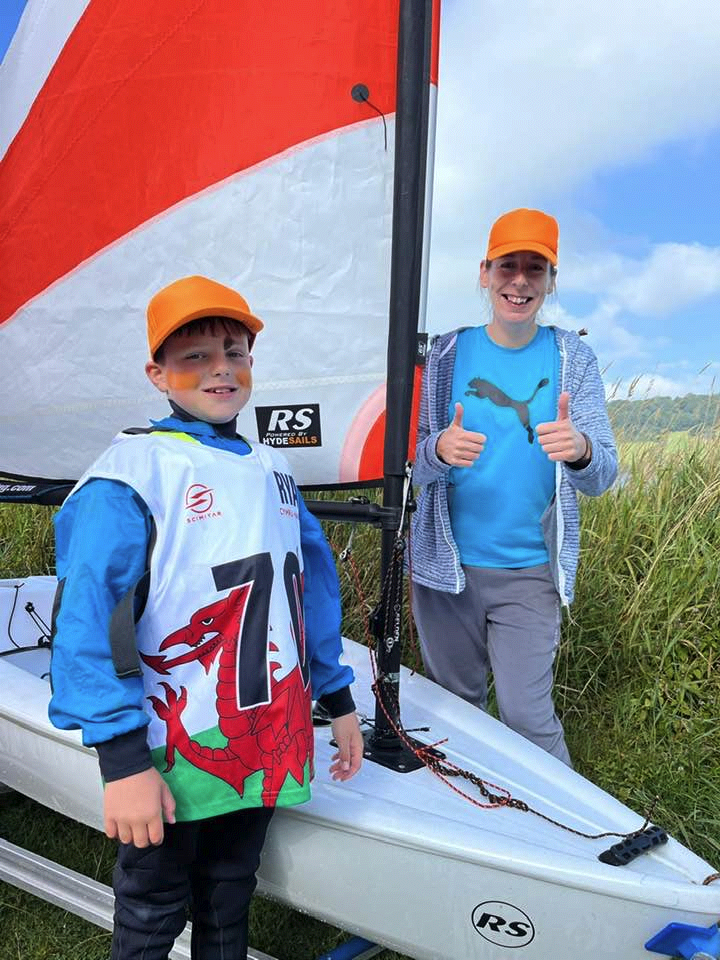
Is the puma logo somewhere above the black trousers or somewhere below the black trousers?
above

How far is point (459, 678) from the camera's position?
88.4 inches

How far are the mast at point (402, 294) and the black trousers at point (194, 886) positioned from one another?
48 centimetres

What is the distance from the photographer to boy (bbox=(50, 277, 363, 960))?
124 cm

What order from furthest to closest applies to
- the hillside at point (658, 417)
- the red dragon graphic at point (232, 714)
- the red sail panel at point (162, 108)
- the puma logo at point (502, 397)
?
1. the hillside at point (658, 417)
2. the puma logo at point (502, 397)
3. the red sail panel at point (162, 108)
4. the red dragon graphic at point (232, 714)

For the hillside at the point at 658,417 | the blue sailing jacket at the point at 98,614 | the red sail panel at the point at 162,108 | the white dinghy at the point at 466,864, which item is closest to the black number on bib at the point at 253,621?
the blue sailing jacket at the point at 98,614

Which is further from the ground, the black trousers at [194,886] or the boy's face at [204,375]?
the boy's face at [204,375]

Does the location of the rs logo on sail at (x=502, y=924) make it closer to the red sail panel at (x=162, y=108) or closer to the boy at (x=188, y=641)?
the boy at (x=188, y=641)

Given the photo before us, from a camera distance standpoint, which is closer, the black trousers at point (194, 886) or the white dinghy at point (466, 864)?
the black trousers at point (194, 886)

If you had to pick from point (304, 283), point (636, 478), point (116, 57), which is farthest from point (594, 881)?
point (636, 478)

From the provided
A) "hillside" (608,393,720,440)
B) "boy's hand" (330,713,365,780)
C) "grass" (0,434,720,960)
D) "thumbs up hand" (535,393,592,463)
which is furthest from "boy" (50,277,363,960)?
"hillside" (608,393,720,440)

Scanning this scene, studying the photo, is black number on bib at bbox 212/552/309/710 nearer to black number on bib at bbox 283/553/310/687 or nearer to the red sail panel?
black number on bib at bbox 283/553/310/687

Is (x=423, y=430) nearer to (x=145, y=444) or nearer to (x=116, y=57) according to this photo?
(x=145, y=444)

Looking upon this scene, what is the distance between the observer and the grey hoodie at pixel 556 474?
6.32ft

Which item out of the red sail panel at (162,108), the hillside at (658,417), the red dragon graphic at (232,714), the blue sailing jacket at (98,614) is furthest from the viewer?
the hillside at (658,417)
